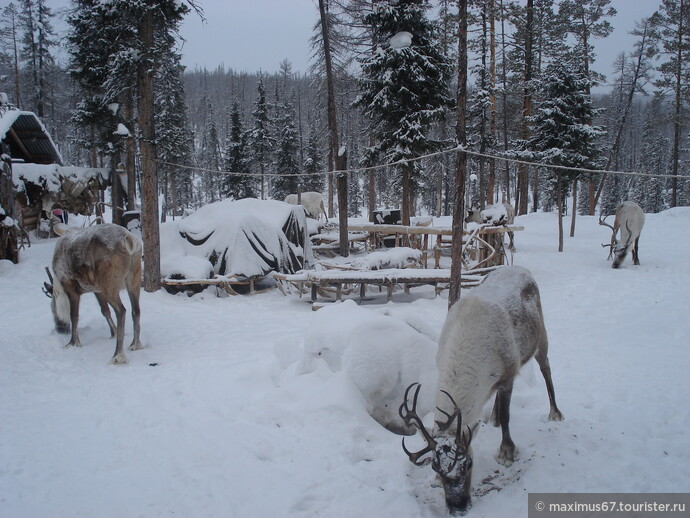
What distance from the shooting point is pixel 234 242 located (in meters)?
11.2

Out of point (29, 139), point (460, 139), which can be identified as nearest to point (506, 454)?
point (460, 139)

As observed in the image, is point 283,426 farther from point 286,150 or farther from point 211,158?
point 211,158

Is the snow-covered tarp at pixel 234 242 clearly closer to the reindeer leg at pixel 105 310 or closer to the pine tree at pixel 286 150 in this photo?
the reindeer leg at pixel 105 310

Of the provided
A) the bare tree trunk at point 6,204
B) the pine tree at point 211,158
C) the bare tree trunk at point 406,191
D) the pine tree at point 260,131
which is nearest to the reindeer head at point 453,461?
the bare tree trunk at point 406,191

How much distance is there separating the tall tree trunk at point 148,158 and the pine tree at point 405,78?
779 cm

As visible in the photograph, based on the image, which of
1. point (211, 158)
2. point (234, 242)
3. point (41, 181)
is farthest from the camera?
point (211, 158)

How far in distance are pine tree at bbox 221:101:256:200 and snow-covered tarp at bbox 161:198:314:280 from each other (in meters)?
17.5

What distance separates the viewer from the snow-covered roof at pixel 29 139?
1533cm

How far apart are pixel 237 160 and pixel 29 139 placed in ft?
45.8

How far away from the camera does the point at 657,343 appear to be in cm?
693

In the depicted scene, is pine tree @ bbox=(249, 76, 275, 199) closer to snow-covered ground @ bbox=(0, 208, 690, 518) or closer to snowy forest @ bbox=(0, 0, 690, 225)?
snowy forest @ bbox=(0, 0, 690, 225)

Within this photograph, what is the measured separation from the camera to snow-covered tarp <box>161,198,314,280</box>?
10.9 meters

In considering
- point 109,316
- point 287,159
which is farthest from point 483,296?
point 287,159

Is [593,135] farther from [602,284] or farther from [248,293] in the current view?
[248,293]
